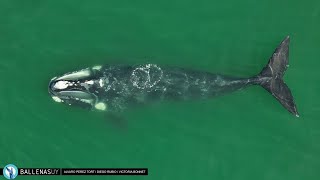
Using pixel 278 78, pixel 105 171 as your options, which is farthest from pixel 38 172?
pixel 278 78

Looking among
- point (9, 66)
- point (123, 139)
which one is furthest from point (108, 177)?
point (9, 66)

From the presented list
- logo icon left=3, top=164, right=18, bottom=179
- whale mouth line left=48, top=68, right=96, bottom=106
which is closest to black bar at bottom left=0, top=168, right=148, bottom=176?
logo icon left=3, top=164, right=18, bottom=179

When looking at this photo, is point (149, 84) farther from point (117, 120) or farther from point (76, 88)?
point (76, 88)

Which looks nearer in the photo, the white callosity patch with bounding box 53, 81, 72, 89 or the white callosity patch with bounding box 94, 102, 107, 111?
the white callosity patch with bounding box 53, 81, 72, 89

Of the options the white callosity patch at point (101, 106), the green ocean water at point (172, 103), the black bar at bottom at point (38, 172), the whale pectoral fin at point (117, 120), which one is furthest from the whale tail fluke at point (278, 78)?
the black bar at bottom at point (38, 172)

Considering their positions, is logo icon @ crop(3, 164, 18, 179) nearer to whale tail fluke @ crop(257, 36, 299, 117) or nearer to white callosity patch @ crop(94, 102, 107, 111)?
white callosity patch @ crop(94, 102, 107, 111)

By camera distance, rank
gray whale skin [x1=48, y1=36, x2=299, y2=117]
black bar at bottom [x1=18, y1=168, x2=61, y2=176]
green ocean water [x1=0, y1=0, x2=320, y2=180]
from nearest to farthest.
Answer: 1. gray whale skin [x1=48, y1=36, x2=299, y2=117]
2. black bar at bottom [x1=18, y1=168, x2=61, y2=176]
3. green ocean water [x1=0, y1=0, x2=320, y2=180]
